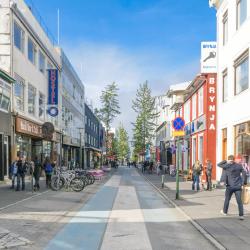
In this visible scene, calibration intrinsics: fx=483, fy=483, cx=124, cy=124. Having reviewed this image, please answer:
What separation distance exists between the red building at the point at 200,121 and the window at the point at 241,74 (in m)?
5.08

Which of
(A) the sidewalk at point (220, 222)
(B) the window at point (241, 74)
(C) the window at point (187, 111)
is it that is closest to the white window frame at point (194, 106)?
(C) the window at point (187, 111)

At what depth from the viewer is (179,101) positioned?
47.0 m

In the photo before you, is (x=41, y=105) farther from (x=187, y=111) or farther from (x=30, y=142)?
(x=187, y=111)

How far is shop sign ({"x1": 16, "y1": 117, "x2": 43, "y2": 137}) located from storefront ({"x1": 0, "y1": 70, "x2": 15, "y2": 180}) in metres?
1.68

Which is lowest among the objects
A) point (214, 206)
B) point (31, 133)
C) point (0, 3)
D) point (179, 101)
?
point (214, 206)

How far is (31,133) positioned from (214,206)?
1905 centimetres

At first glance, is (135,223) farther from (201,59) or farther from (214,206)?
(201,59)

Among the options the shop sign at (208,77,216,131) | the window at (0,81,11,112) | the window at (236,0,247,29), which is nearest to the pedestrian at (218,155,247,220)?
the window at (236,0,247,29)

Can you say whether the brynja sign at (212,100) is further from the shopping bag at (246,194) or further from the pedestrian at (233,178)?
the pedestrian at (233,178)

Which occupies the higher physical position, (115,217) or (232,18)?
(232,18)

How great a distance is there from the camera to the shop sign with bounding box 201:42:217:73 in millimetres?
28109

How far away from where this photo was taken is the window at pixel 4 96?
994 inches

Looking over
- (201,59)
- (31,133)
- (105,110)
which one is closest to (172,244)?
(201,59)

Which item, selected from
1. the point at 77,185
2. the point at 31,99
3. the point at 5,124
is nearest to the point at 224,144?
the point at 77,185
